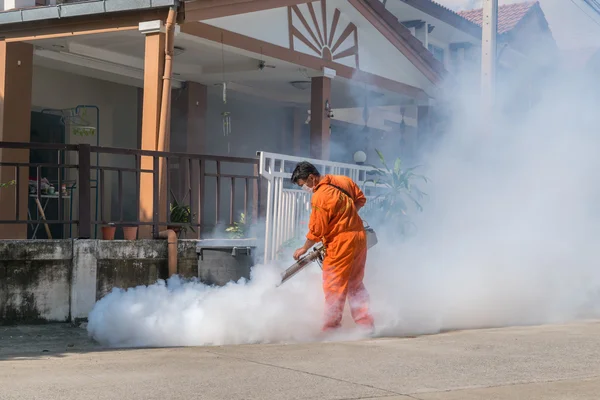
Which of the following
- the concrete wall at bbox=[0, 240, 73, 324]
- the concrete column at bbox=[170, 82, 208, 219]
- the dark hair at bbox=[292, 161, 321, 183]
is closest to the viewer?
the dark hair at bbox=[292, 161, 321, 183]

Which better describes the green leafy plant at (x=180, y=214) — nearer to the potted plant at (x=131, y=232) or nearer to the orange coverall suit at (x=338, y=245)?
the potted plant at (x=131, y=232)

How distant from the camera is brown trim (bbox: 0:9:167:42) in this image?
1050 centimetres

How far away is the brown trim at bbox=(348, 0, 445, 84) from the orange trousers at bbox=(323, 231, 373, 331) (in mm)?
6948

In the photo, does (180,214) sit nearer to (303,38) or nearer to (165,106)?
(165,106)

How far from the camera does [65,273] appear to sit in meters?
9.23

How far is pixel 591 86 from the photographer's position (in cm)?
1222

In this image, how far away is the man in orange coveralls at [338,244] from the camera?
7891 millimetres

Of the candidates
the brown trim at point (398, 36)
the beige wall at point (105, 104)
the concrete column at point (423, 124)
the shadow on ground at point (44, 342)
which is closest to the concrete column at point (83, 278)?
the shadow on ground at point (44, 342)

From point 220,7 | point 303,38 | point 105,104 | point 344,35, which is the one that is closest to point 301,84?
point 344,35

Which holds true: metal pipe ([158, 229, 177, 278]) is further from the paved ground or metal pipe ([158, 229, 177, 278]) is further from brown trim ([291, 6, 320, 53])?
brown trim ([291, 6, 320, 53])

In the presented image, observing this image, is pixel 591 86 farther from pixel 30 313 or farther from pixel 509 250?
pixel 30 313

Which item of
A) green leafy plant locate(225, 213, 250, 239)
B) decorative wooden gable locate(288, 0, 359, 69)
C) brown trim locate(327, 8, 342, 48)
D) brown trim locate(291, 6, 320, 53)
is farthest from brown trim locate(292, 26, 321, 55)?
green leafy plant locate(225, 213, 250, 239)

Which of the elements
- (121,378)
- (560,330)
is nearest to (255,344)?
(121,378)

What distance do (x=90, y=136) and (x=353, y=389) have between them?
9.34 m
